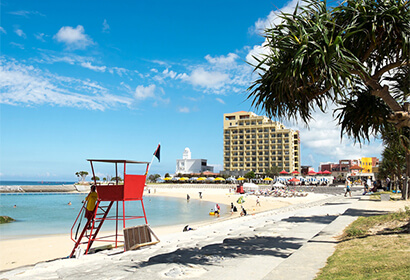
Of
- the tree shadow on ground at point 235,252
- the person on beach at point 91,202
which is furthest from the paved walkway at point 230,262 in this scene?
the person on beach at point 91,202

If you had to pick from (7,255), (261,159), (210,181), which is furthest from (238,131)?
(7,255)

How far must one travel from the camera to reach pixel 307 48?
6344 mm

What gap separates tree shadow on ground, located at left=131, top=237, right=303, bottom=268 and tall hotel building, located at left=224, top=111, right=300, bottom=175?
349ft

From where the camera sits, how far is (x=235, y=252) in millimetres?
7777

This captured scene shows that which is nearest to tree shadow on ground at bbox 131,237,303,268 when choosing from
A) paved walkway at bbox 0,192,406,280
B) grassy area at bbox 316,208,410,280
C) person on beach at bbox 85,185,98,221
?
paved walkway at bbox 0,192,406,280

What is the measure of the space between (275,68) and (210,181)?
92.4m

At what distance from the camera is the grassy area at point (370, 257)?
4.43 metres

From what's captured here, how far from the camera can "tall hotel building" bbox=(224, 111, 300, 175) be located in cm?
11350

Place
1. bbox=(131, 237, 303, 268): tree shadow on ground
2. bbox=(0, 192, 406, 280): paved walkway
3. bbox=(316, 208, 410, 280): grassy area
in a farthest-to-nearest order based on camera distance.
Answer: bbox=(131, 237, 303, 268): tree shadow on ground
bbox=(0, 192, 406, 280): paved walkway
bbox=(316, 208, 410, 280): grassy area

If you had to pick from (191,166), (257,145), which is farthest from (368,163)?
(191,166)

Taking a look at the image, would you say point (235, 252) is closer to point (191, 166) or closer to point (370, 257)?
point (370, 257)

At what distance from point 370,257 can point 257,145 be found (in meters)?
115

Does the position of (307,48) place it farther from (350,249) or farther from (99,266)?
(99,266)

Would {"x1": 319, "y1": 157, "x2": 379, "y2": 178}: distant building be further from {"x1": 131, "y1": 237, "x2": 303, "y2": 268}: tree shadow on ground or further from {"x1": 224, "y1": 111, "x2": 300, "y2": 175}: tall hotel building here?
{"x1": 131, "y1": 237, "x2": 303, "y2": 268}: tree shadow on ground
